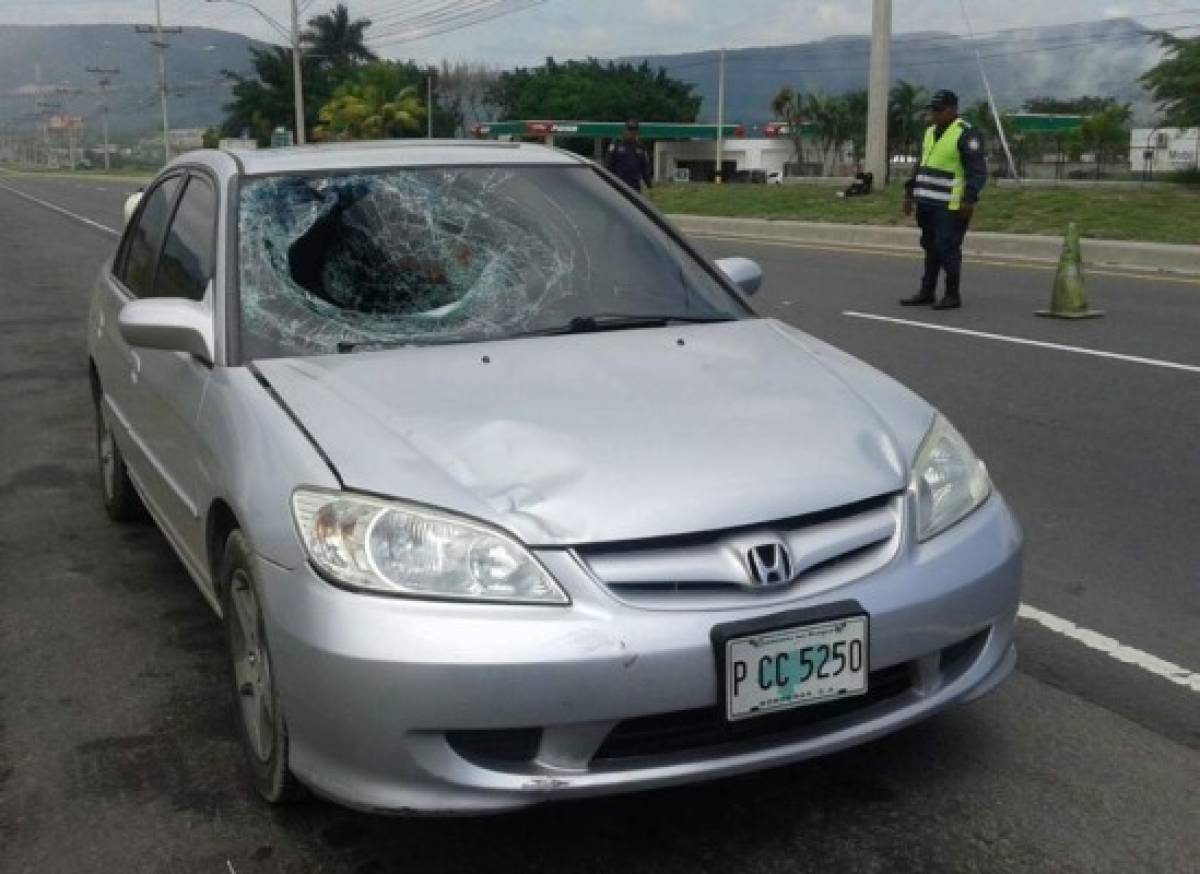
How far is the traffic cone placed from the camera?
10633 millimetres

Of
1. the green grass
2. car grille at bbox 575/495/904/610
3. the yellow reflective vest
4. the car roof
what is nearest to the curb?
the green grass

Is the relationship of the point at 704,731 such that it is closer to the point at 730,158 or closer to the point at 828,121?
the point at 730,158

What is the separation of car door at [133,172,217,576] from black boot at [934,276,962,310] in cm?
811

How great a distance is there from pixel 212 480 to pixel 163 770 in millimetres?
730

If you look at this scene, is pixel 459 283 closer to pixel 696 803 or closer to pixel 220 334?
pixel 220 334

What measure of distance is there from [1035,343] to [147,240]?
21.3 ft

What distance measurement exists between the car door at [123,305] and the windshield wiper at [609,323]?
4.83 feet

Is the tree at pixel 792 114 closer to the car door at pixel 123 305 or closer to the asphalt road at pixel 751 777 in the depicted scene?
the asphalt road at pixel 751 777

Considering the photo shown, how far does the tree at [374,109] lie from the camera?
84.8 m

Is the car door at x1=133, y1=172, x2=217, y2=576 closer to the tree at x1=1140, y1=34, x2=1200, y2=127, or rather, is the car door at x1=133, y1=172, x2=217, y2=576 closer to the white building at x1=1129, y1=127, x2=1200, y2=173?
the tree at x1=1140, y1=34, x2=1200, y2=127

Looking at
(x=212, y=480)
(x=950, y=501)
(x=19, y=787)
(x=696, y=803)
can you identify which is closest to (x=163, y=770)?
(x=19, y=787)

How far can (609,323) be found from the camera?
12.5 ft

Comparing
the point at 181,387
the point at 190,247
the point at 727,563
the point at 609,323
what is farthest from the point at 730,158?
the point at 727,563

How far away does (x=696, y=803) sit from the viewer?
308 centimetres
